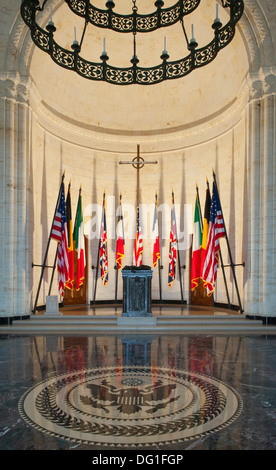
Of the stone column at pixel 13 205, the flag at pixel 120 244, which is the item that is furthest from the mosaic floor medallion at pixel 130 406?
the flag at pixel 120 244

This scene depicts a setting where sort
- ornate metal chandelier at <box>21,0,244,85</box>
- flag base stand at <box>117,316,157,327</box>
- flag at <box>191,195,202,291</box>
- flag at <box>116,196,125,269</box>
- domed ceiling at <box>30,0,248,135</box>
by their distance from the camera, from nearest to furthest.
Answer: ornate metal chandelier at <box>21,0,244,85</box>
flag base stand at <box>117,316,157,327</box>
domed ceiling at <box>30,0,248,135</box>
flag at <box>191,195,202,291</box>
flag at <box>116,196,125,269</box>

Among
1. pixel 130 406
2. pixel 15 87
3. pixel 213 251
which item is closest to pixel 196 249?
pixel 213 251

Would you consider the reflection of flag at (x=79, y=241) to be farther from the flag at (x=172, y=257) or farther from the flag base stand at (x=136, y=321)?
the flag base stand at (x=136, y=321)

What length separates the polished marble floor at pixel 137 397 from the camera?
9.71ft

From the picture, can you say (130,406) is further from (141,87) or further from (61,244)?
(141,87)

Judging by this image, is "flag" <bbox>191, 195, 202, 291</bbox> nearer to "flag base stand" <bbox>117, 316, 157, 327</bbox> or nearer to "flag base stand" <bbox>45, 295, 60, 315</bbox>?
"flag base stand" <bbox>117, 316, 157, 327</bbox>

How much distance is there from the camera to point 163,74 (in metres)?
5.45

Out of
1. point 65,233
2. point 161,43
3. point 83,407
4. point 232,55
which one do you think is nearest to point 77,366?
point 83,407

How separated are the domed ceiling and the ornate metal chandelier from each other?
5647 mm

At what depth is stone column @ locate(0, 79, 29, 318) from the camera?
947 centimetres

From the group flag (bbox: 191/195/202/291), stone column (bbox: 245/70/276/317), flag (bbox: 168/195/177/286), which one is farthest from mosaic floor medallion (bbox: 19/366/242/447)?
flag (bbox: 168/195/177/286)

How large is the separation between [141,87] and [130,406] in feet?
43.1

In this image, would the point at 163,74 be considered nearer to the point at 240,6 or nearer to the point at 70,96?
the point at 240,6
